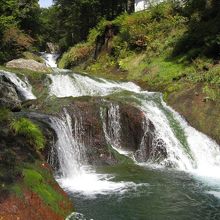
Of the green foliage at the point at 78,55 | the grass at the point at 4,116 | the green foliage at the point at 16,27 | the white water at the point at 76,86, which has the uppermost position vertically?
the green foliage at the point at 16,27

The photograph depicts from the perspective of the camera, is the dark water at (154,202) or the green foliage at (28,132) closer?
the dark water at (154,202)

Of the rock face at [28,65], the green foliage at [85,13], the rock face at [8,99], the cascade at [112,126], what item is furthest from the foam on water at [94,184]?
the green foliage at [85,13]

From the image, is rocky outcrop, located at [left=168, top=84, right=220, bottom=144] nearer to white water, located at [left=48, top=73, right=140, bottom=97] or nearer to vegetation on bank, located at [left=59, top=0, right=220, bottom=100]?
vegetation on bank, located at [left=59, top=0, right=220, bottom=100]

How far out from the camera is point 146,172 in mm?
15961

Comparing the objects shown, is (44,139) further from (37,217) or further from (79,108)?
(37,217)

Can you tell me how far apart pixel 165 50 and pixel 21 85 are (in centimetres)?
1100

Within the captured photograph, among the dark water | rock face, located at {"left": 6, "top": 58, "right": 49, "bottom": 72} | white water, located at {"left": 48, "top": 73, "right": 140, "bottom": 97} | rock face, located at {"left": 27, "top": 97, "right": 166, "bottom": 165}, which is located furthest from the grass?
rock face, located at {"left": 6, "top": 58, "right": 49, "bottom": 72}

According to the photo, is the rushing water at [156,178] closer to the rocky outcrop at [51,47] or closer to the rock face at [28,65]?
the rock face at [28,65]

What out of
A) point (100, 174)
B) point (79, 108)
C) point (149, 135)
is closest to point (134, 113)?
point (149, 135)

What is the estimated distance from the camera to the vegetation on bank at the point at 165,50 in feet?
80.6

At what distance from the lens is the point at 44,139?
14633 millimetres

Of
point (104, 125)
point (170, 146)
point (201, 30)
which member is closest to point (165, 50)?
point (201, 30)

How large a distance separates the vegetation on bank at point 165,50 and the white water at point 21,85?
6944 millimetres

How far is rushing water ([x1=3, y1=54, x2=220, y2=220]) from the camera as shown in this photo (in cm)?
1203
